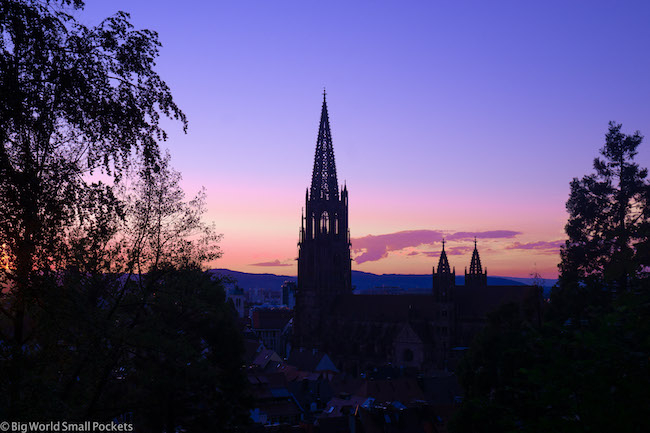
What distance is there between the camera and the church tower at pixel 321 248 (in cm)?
9725

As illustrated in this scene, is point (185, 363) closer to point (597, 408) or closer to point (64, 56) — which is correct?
point (64, 56)

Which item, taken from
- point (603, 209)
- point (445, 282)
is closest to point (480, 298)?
point (445, 282)

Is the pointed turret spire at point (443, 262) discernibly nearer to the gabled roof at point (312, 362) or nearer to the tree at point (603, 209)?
the gabled roof at point (312, 362)

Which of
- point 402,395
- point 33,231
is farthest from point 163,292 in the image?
point 402,395

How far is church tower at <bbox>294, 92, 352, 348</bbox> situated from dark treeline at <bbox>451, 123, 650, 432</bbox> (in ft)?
199

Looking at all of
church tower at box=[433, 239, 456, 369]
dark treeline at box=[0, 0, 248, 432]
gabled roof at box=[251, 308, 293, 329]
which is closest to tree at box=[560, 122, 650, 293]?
dark treeline at box=[0, 0, 248, 432]

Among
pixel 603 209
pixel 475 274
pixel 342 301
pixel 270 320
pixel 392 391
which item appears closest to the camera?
pixel 603 209

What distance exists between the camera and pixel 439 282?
87062 mm

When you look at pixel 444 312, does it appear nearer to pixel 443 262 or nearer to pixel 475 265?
pixel 443 262

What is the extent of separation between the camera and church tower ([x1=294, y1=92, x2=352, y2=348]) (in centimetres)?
9725

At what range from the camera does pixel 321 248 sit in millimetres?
96250

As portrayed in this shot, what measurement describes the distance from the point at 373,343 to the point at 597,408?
8467 cm

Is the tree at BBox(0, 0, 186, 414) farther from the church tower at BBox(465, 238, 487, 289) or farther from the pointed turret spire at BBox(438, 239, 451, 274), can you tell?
the church tower at BBox(465, 238, 487, 289)

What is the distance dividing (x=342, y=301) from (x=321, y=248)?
10478 millimetres
